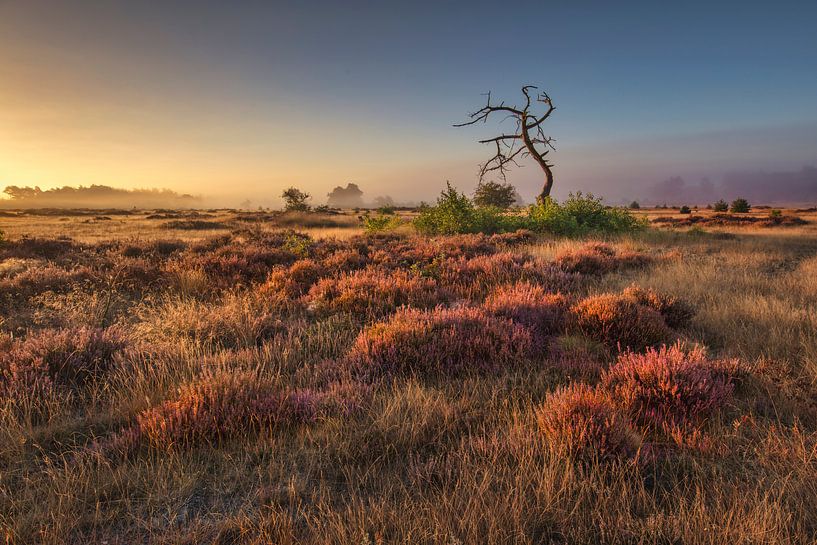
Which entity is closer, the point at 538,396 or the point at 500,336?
the point at 538,396

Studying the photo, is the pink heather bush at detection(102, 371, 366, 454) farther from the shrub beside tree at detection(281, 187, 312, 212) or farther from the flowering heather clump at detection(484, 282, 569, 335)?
the shrub beside tree at detection(281, 187, 312, 212)

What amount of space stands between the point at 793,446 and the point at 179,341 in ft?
18.0

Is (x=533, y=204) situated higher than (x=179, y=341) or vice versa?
(x=533, y=204)

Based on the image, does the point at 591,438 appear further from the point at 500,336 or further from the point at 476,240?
the point at 476,240

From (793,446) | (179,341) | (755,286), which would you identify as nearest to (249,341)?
(179,341)

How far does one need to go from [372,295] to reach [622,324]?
3506 mm

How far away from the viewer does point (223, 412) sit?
2.80m

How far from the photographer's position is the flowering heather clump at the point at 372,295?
5.96 metres

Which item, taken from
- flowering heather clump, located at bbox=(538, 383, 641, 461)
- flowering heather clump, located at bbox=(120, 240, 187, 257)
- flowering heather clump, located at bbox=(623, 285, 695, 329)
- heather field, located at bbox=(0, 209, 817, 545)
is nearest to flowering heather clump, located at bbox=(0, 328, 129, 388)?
heather field, located at bbox=(0, 209, 817, 545)

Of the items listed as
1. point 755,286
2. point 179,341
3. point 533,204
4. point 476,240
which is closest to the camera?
point 179,341

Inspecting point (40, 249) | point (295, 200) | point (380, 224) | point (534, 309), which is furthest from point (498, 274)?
Result: point (295, 200)

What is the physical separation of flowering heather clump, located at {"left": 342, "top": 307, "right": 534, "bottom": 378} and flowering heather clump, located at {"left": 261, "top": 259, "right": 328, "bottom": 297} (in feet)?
10.5

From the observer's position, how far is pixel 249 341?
4.85m

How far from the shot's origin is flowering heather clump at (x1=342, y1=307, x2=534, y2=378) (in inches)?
150
